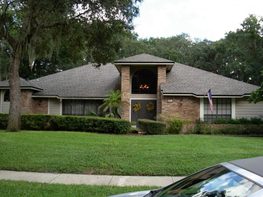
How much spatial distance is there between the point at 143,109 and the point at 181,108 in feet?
10.9

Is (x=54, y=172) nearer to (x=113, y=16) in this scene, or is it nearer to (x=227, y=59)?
(x=113, y=16)

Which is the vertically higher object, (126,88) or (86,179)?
(126,88)

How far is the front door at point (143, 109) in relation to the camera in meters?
31.7

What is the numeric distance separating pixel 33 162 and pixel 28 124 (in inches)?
557

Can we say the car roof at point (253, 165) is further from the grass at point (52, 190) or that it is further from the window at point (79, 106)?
the window at point (79, 106)

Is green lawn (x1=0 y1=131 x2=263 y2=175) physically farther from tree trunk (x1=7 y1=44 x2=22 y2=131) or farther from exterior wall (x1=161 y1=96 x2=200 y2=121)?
exterior wall (x1=161 y1=96 x2=200 y2=121)

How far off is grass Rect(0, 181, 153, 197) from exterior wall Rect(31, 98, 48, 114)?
22681 mm

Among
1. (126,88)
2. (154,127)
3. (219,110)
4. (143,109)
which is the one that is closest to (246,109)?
(219,110)

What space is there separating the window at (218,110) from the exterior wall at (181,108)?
2.14ft

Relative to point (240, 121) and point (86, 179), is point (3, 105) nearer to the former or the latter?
point (240, 121)

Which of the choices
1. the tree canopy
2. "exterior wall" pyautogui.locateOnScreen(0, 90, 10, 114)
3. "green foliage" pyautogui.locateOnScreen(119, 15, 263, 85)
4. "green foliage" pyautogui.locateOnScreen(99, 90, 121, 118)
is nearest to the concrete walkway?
the tree canopy

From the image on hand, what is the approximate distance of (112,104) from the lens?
96.3 feet

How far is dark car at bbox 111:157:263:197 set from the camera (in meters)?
3.32

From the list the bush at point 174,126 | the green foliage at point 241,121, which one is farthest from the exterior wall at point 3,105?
the green foliage at point 241,121
